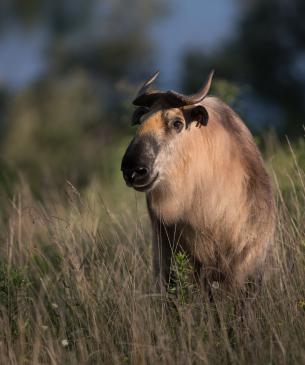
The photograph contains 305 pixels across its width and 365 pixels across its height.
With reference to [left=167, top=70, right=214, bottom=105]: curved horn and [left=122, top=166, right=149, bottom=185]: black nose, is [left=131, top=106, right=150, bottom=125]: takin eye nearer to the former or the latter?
[left=167, top=70, right=214, bottom=105]: curved horn

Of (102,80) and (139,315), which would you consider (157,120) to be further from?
(102,80)

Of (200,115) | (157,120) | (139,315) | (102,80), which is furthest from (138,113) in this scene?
(102,80)

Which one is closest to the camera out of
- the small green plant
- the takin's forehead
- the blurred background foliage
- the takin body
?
the small green plant

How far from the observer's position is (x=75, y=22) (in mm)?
72875

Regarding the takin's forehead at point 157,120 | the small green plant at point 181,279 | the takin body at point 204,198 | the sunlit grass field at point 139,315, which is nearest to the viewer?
the sunlit grass field at point 139,315

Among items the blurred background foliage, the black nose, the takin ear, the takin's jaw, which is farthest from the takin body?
the blurred background foliage

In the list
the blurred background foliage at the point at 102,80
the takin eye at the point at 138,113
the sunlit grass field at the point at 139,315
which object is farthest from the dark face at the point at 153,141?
the blurred background foliage at the point at 102,80

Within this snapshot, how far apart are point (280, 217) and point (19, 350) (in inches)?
90.5

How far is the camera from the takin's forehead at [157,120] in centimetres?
788

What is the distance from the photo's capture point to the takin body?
8.00m

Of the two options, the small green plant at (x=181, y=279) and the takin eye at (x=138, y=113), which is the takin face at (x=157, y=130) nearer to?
the takin eye at (x=138, y=113)

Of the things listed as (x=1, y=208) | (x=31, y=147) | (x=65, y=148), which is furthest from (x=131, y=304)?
(x=31, y=147)

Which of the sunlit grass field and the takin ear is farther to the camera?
the takin ear

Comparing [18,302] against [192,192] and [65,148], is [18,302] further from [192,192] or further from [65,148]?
[65,148]
